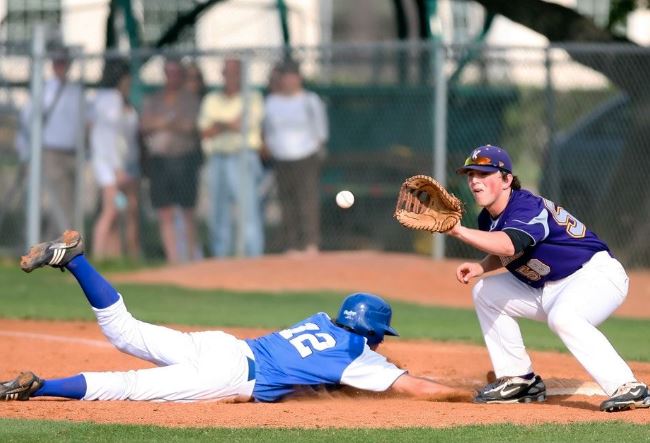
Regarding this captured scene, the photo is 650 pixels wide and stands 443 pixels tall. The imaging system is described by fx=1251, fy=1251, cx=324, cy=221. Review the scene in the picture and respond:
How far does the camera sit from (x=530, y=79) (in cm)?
1606

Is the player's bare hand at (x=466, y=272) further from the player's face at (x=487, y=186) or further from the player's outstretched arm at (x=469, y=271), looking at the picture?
the player's face at (x=487, y=186)

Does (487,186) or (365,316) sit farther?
(365,316)

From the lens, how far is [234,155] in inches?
597

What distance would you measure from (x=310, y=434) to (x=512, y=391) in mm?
1830

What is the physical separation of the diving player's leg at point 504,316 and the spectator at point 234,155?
804 cm

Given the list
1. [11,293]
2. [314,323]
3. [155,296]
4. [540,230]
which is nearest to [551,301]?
[540,230]

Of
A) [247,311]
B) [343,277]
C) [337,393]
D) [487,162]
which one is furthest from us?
[343,277]

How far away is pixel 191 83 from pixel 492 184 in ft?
30.2

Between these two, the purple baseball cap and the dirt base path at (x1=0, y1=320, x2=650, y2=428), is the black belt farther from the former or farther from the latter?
the purple baseball cap

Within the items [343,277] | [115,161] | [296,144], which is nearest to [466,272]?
[343,277]

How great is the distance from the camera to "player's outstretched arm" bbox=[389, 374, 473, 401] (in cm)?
685

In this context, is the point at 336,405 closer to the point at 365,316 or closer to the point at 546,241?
the point at 365,316

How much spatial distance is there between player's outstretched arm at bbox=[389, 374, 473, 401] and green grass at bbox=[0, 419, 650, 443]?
0.83 m

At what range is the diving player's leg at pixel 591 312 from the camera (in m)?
6.58
